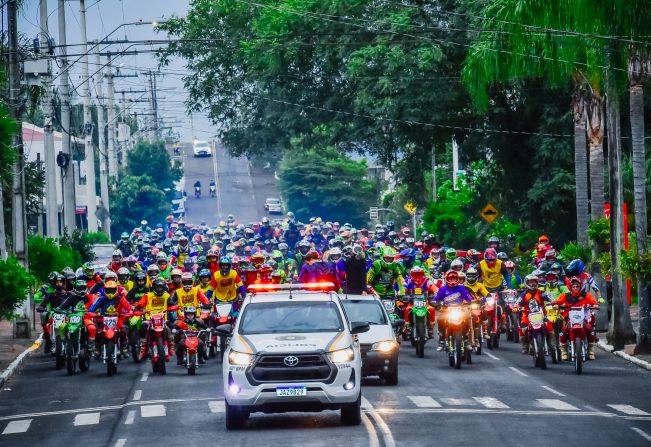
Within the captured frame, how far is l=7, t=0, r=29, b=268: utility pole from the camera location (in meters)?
40.6

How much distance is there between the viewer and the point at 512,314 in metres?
35.8

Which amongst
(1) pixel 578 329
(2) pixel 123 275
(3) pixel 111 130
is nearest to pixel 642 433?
(1) pixel 578 329

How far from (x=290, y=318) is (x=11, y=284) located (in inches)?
471

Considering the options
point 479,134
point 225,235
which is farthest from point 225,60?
point 479,134

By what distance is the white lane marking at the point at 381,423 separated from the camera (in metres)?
18.3

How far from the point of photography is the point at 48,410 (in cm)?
2427

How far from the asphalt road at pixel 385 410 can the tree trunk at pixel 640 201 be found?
1.82 metres

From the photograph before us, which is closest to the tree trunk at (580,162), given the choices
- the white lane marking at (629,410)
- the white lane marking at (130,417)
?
the white lane marking at (629,410)

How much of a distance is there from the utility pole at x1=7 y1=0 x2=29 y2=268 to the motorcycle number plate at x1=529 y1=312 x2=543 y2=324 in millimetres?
16060

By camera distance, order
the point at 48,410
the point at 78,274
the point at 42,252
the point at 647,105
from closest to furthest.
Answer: the point at 48,410, the point at 78,274, the point at 42,252, the point at 647,105

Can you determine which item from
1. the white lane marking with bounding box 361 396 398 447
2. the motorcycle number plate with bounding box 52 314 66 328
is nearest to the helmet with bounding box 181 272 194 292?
the motorcycle number plate with bounding box 52 314 66 328

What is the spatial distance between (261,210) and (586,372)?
109 metres

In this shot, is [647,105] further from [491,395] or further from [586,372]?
[491,395]

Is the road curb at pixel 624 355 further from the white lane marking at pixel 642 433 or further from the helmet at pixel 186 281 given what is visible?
the white lane marking at pixel 642 433
